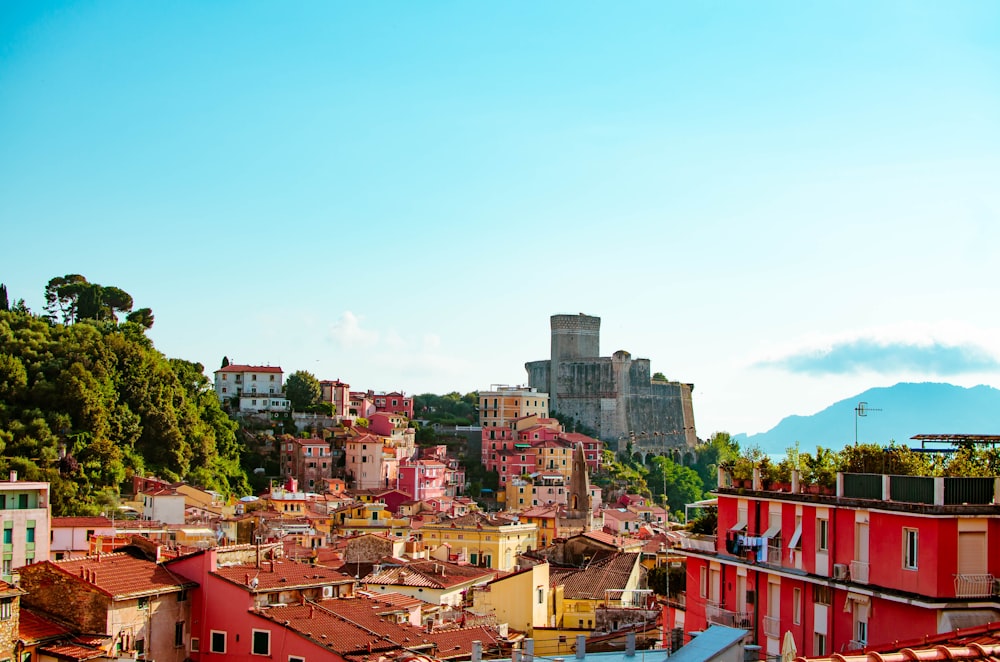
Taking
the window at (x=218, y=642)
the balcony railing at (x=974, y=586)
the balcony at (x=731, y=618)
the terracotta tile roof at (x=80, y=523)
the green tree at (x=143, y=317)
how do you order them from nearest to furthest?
the balcony railing at (x=974, y=586) → the balcony at (x=731, y=618) → the window at (x=218, y=642) → the terracotta tile roof at (x=80, y=523) → the green tree at (x=143, y=317)

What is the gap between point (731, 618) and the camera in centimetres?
1599

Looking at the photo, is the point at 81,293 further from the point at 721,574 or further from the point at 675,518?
the point at 721,574

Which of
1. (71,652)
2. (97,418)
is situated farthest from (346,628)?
(97,418)

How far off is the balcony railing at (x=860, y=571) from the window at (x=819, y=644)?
40.2 inches

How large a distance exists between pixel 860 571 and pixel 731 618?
2.68 metres

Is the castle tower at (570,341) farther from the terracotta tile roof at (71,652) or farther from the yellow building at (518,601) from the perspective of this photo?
the terracotta tile roof at (71,652)

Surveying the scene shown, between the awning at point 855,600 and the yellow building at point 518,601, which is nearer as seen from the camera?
the awning at point 855,600

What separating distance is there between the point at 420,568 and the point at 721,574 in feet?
62.2

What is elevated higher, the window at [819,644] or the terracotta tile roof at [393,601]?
the window at [819,644]

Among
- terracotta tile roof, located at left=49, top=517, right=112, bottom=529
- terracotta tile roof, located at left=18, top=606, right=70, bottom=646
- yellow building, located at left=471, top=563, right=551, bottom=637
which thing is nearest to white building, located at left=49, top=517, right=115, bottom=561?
terracotta tile roof, located at left=49, top=517, right=112, bottom=529

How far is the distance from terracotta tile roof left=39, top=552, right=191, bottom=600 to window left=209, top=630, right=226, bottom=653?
1.02m

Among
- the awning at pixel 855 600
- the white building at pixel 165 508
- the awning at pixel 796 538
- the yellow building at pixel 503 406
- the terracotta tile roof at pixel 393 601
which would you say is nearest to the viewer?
the awning at pixel 855 600

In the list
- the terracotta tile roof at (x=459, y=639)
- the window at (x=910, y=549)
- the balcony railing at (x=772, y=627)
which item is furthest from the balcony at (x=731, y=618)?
the terracotta tile roof at (x=459, y=639)

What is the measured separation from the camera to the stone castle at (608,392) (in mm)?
103812
